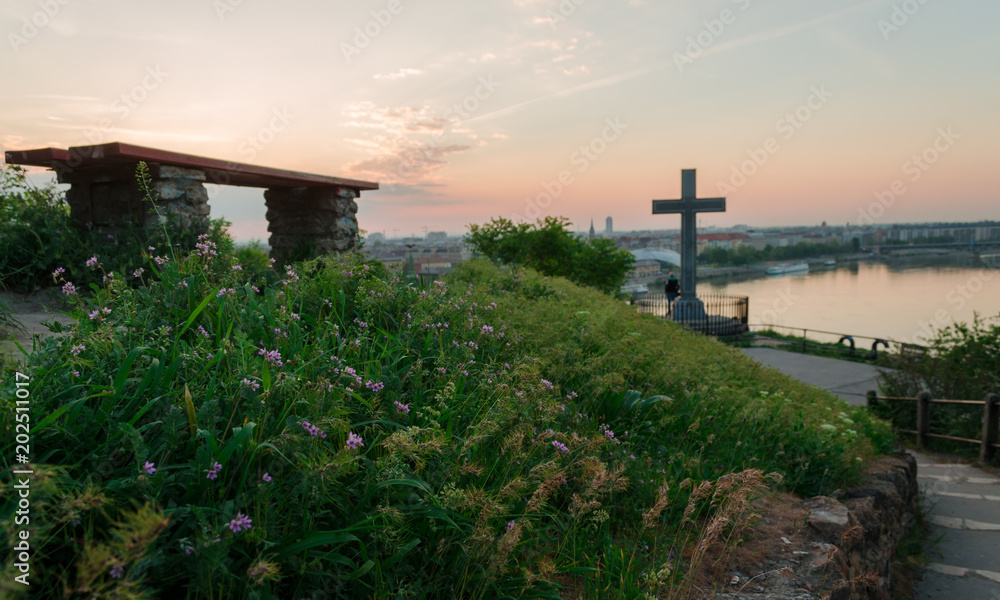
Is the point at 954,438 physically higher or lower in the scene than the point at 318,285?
lower

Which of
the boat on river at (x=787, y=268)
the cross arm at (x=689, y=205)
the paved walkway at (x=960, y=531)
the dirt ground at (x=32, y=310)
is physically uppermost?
the cross arm at (x=689, y=205)

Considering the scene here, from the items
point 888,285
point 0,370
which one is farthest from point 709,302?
point 888,285

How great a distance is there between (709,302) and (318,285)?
18.5m

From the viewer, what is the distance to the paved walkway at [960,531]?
4.45 metres

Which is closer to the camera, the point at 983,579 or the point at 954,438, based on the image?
the point at 983,579

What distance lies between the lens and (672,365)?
4.95m

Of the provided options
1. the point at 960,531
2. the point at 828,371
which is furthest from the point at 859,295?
the point at 960,531

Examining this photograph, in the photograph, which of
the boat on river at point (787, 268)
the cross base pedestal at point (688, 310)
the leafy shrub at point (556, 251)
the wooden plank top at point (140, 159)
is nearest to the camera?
the wooden plank top at point (140, 159)

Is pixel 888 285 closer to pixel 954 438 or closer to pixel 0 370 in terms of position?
pixel 954 438

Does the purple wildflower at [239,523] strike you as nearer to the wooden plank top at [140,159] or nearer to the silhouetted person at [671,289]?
the wooden plank top at [140,159]

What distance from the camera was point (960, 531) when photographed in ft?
18.6

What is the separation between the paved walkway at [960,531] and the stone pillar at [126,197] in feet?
26.8

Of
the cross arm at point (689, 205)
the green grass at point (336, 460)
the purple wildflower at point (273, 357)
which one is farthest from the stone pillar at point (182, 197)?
the cross arm at point (689, 205)

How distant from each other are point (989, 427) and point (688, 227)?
10.9 meters
